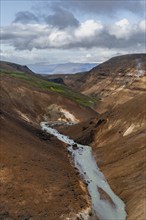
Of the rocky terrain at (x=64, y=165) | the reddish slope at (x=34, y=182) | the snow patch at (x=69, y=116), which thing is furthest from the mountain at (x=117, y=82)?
the reddish slope at (x=34, y=182)

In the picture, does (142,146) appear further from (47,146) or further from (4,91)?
(4,91)

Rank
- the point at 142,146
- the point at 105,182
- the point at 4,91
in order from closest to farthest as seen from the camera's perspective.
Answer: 1. the point at 105,182
2. the point at 142,146
3. the point at 4,91

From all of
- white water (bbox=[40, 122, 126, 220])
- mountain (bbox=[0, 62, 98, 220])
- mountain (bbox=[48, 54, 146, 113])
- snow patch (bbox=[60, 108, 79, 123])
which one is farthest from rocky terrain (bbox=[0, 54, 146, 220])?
mountain (bbox=[48, 54, 146, 113])

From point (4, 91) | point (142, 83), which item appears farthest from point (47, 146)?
point (142, 83)

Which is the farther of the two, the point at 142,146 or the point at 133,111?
the point at 133,111

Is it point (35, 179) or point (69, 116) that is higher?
point (35, 179)

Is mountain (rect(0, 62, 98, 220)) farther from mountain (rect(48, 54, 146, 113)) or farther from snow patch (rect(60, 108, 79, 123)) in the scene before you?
mountain (rect(48, 54, 146, 113))

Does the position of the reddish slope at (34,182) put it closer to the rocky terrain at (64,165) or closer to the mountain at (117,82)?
the rocky terrain at (64,165)

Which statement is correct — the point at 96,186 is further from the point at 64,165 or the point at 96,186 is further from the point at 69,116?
the point at 69,116

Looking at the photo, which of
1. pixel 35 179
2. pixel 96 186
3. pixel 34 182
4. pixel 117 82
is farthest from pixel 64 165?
pixel 117 82
